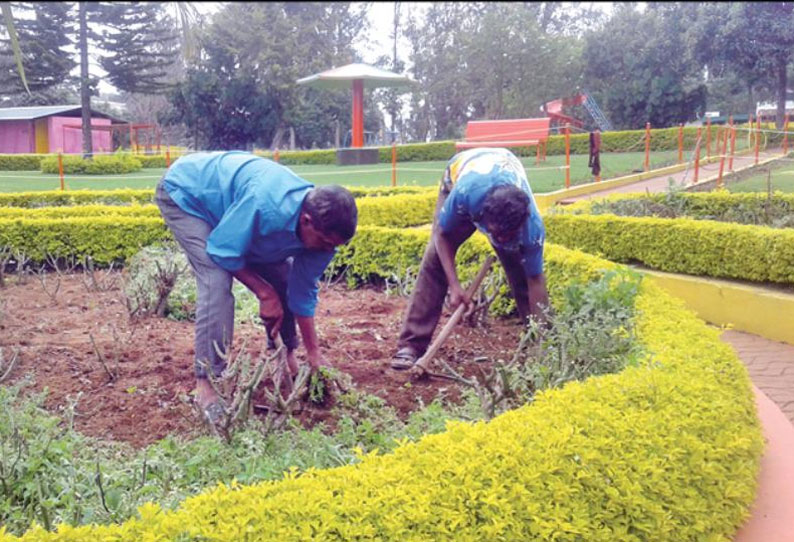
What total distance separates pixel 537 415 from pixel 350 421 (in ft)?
3.29

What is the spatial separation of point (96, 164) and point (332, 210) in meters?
11.6

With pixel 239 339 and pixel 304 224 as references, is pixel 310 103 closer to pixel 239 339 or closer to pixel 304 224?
pixel 239 339

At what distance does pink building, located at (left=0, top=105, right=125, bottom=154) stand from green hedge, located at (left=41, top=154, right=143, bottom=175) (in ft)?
2.09

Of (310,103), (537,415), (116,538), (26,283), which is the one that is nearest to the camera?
(116,538)

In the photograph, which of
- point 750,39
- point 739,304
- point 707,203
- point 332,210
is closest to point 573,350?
point 332,210

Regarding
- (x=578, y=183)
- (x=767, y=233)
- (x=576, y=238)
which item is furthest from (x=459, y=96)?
(x=767, y=233)

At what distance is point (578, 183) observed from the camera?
15.4 metres

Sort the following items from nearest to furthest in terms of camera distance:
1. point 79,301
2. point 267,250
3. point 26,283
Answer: point 267,250 → point 79,301 → point 26,283

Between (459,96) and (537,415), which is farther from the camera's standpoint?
(459,96)

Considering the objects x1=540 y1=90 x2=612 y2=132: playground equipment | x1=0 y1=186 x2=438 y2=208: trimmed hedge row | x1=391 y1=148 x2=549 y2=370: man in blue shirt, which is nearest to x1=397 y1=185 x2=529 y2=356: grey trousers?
x1=391 y1=148 x2=549 y2=370: man in blue shirt

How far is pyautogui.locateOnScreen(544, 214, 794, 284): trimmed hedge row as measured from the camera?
5641mm

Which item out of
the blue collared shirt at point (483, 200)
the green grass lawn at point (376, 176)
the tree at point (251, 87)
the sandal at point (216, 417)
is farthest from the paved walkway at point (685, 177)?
the sandal at point (216, 417)

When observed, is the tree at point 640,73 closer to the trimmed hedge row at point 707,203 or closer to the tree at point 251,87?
the trimmed hedge row at point 707,203

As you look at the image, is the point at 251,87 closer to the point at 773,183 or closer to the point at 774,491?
the point at 773,183
